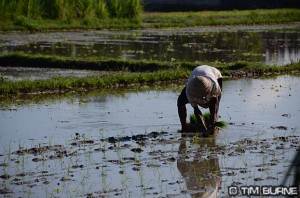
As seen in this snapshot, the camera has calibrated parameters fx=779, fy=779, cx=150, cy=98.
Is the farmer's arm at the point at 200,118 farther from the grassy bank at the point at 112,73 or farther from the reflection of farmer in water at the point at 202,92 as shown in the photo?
the grassy bank at the point at 112,73

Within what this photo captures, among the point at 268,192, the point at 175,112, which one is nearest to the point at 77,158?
the point at 268,192

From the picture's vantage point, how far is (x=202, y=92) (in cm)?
820

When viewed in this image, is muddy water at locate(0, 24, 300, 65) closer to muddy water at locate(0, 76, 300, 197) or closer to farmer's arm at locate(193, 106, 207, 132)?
muddy water at locate(0, 76, 300, 197)

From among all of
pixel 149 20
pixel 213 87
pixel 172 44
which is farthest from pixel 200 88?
pixel 149 20

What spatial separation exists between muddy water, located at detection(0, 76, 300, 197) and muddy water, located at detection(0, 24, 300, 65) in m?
6.27

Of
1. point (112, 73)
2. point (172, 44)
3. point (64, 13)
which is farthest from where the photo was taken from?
point (64, 13)

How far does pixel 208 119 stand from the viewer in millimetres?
9047

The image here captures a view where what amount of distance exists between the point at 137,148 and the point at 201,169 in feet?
3.30

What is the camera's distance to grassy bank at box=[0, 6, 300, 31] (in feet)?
87.7

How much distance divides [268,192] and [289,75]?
9.04 meters

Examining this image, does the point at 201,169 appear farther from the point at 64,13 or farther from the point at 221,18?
the point at 221,18

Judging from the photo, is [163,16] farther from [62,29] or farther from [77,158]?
[77,158]

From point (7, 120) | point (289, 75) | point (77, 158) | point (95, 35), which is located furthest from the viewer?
point (95, 35)

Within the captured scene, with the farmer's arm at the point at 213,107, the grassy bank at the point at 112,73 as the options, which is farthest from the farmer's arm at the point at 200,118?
the grassy bank at the point at 112,73
